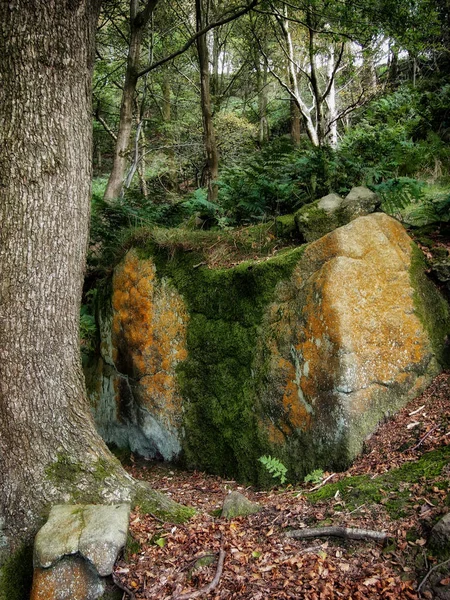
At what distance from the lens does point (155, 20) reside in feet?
42.3

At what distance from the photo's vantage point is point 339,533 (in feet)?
8.95

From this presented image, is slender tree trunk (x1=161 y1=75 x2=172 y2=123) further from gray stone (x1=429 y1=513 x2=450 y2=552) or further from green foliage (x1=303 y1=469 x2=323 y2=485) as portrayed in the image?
gray stone (x1=429 y1=513 x2=450 y2=552)

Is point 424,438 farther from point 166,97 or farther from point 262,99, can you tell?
point 262,99

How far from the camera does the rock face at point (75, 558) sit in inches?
106

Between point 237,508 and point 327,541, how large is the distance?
855mm

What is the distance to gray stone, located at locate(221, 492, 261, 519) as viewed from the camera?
334 cm

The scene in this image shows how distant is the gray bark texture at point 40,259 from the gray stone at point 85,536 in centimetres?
22

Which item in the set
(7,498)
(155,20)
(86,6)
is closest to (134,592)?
(7,498)

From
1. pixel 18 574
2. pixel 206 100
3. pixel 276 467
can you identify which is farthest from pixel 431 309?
pixel 206 100

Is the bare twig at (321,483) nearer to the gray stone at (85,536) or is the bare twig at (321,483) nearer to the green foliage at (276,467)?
the green foliage at (276,467)

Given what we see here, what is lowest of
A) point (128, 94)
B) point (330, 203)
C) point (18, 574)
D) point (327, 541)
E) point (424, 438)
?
point (18, 574)

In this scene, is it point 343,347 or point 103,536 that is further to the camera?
point 343,347

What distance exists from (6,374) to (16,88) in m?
2.06

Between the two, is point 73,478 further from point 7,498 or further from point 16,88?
point 16,88
